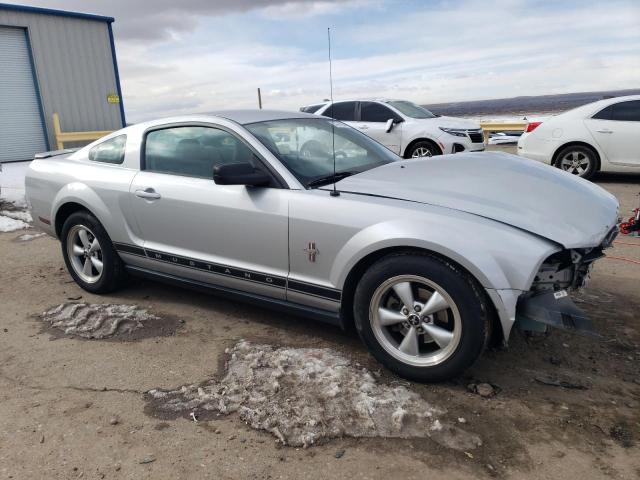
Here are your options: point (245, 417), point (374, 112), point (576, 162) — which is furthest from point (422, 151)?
point (245, 417)

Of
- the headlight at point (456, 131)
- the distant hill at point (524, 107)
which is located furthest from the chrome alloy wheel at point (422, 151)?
the distant hill at point (524, 107)

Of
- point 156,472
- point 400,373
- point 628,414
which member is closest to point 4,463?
point 156,472

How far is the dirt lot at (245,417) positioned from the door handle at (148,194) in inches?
35.9

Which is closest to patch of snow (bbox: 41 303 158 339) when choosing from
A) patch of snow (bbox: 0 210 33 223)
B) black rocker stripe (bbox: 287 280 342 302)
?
black rocker stripe (bbox: 287 280 342 302)

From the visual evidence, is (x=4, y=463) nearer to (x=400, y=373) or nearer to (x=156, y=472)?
(x=156, y=472)

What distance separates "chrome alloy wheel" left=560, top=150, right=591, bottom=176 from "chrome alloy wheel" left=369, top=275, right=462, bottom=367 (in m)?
7.10

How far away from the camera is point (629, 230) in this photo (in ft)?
18.7

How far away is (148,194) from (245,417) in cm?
191

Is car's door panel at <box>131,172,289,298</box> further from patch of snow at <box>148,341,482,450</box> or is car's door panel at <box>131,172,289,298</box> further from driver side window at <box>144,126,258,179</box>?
patch of snow at <box>148,341,482,450</box>

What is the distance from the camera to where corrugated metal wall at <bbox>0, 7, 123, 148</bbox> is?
13.3m

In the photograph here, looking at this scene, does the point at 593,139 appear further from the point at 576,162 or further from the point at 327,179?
the point at 327,179

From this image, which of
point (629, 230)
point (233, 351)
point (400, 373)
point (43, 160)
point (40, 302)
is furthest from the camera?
point (629, 230)

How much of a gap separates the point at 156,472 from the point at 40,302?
8.94ft

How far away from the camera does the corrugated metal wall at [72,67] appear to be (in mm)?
13336
